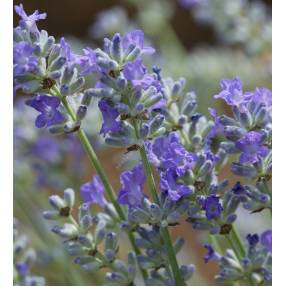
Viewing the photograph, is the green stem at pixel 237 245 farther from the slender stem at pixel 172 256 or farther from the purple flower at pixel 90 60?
the purple flower at pixel 90 60

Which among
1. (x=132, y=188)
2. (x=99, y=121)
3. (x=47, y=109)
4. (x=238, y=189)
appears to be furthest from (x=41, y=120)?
(x=99, y=121)

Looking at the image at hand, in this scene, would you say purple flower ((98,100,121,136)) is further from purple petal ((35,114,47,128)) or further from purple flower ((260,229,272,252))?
purple flower ((260,229,272,252))

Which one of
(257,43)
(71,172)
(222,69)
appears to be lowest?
(71,172)

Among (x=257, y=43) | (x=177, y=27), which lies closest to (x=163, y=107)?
(x=257, y=43)

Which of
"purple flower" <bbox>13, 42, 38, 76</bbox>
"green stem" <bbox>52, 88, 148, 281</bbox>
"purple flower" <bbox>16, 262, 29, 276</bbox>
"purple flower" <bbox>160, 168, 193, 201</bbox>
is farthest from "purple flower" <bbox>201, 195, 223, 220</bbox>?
"purple flower" <bbox>16, 262, 29, 276</bbox>

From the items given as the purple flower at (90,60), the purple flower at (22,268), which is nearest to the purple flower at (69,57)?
the purple flower at (90,60)

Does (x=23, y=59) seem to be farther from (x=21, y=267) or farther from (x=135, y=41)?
(x=21, y=267)
